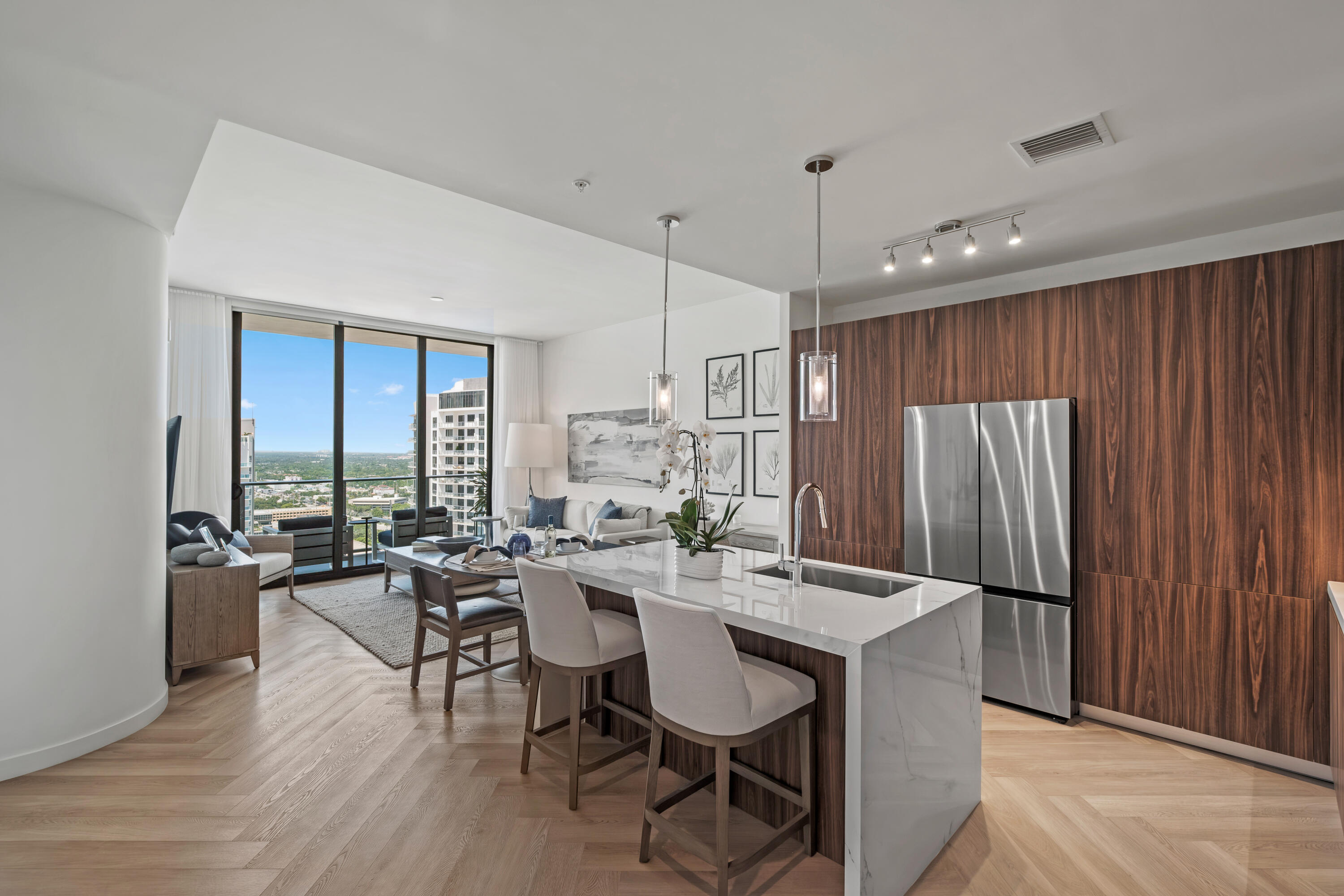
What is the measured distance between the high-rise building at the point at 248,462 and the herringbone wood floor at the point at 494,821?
338cm

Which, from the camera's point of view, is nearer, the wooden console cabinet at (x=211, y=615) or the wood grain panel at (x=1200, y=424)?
the wood grain panel at (x=1200, y=424)

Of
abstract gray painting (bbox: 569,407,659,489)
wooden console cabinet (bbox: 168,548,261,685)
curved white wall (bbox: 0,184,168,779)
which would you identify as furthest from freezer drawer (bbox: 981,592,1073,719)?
curved white wall (bbox: 0,184,168,779)

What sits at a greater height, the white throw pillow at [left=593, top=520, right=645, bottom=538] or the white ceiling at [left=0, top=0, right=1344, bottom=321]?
the white ceiling at [left=0, top=0, right=1344, bottom=321]

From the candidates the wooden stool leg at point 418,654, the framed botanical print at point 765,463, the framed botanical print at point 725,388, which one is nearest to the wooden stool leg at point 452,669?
the wooden stool leg at point 418,654

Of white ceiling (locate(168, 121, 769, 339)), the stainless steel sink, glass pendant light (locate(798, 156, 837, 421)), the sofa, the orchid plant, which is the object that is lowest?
the sofa

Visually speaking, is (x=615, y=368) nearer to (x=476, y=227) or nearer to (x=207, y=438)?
(x=476, y=227)

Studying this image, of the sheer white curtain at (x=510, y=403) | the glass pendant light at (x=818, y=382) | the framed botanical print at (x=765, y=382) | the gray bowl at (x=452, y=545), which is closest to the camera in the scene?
the glass pendant light at (x=818, y=382)

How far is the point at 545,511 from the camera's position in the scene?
6660mm

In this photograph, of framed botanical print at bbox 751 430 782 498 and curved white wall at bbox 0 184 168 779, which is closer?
curved white wall at bbox 0 184 168 779

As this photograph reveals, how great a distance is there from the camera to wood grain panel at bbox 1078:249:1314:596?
8.54 feet

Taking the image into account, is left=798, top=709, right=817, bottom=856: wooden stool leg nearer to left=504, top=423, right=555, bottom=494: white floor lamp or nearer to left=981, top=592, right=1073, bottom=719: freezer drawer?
left=981, top=592, right=1073, bottom=719: freezer drawer

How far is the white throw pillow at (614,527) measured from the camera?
18.0 ft

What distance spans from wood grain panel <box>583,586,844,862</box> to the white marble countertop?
A: 5.5 inches

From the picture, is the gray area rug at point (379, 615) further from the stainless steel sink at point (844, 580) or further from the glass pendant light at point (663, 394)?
the stainless steel sink at point (844, 580)
